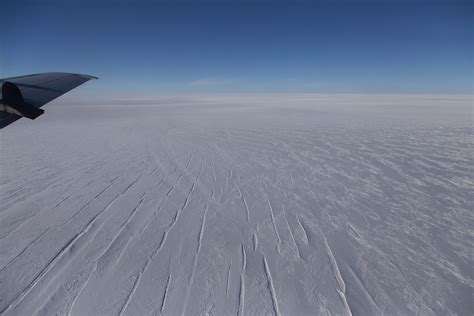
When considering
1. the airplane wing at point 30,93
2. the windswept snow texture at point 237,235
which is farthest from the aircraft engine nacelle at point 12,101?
the windswept snow texture at point 237,235

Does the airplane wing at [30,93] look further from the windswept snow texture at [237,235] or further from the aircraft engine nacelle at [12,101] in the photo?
the windswept snow texture at [237,235]

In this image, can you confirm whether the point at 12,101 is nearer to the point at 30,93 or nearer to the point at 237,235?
the point at 30,93

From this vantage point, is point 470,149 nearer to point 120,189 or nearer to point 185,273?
point 185,273

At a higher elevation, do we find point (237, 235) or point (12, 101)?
point (12, 101)

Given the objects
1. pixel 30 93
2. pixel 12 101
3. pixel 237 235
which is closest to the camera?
pixel 12 101

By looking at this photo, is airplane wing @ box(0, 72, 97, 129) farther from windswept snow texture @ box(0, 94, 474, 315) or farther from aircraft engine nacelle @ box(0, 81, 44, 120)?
windswept snow texture @ box(0, 94, 474, 315)

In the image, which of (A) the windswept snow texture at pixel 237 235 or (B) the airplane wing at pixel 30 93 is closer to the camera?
(B) the airplane wing at pixel 30 93

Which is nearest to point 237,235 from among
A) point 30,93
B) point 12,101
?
point 12,101
